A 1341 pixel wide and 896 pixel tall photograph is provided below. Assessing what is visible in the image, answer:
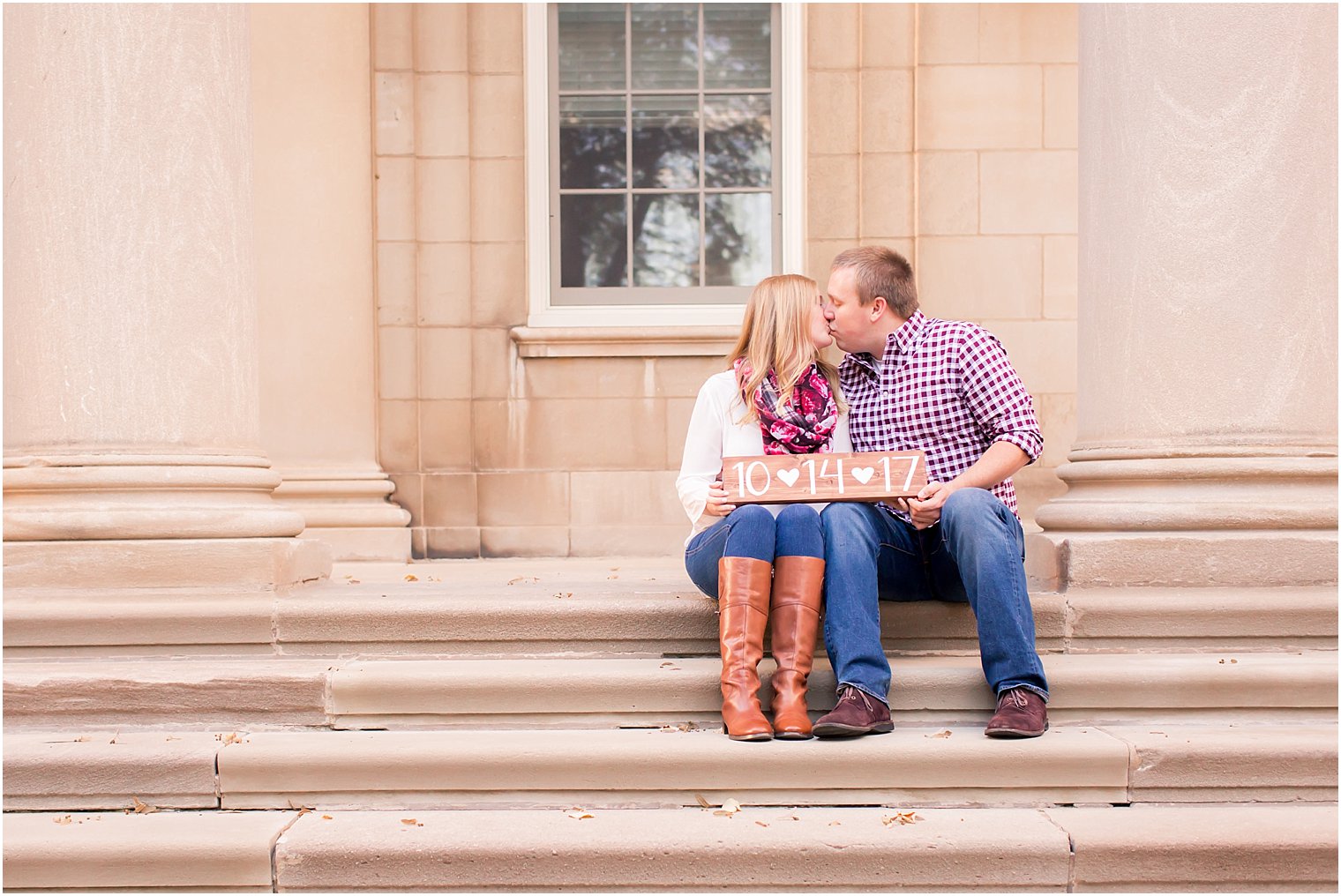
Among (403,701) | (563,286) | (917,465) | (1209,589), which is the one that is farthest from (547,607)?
(563,286)

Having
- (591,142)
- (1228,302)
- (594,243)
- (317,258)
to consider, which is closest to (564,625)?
(1228,302)

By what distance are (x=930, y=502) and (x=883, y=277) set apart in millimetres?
804

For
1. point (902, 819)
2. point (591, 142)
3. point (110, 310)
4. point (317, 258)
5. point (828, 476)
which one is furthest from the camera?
point (591, 142)

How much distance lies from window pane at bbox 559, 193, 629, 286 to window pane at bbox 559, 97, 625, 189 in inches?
4.6

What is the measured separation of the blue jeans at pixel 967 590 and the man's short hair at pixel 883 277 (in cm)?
75

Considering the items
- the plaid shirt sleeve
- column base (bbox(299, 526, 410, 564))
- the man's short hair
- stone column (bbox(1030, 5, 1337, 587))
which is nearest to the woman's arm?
the man's short hair

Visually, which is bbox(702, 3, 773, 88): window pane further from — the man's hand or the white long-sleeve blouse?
the man's hand

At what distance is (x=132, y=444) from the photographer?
14.0 ft

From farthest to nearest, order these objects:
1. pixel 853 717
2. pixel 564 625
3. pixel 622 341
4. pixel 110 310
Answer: pixel 622 341
pixel 110 310
pixel 564 625
pixel 853 717

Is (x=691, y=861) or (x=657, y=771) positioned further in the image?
(x=657, y=771)

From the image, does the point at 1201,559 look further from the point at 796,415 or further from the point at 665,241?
the point at 665,241

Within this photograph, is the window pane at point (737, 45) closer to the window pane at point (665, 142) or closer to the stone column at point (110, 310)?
the window pane at point (665, 142)

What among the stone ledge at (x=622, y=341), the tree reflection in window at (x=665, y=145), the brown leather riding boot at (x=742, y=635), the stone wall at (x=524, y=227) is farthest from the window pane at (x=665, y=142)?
the brown leather riding boot at (x=742, y=635)

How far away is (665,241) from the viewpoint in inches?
284
